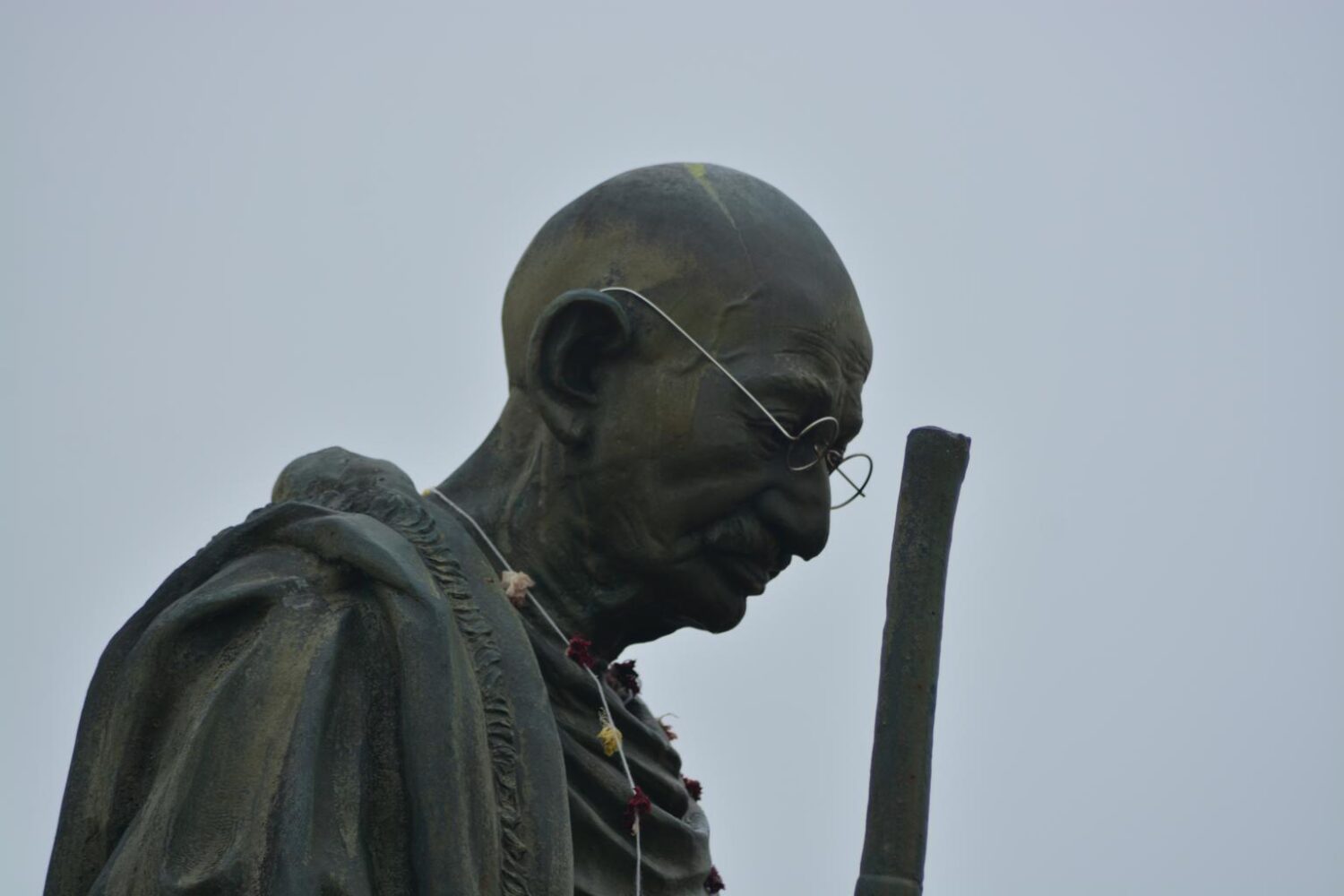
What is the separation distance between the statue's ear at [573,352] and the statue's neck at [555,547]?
0.38ft

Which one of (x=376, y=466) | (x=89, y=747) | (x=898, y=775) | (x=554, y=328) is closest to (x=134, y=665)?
(x=89, y=747)

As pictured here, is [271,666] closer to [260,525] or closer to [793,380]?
[260,525]

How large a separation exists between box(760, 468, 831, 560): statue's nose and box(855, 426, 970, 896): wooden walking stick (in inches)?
28.0

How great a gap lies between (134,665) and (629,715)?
1.44 metres

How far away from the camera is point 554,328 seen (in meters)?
8.34

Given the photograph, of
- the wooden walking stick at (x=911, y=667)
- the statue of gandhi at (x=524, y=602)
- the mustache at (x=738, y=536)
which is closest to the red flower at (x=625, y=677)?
the statue of gandhi at (x=524, y=602)

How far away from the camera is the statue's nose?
8242mm

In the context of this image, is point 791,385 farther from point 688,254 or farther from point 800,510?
point 688,254

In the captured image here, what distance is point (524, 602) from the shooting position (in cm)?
828

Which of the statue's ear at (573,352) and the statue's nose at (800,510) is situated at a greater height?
the statue's ear at (573,352)

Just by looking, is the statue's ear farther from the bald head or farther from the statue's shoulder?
the statue's shoulder

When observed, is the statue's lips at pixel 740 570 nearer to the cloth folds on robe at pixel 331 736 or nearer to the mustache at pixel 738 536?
the mustache at pixel 738 536

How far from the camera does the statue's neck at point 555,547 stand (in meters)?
8.38

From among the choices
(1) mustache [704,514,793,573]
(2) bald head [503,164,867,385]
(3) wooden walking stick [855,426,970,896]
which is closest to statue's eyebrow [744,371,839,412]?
(2) bald head [503,164,867,385]
